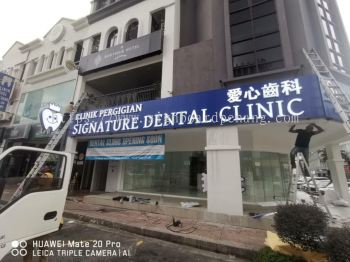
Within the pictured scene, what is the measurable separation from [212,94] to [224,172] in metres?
3.18

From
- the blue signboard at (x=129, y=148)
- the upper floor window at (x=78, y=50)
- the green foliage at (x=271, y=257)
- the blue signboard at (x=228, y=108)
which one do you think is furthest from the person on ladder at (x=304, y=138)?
the upper floor window at (x=78, y=50)

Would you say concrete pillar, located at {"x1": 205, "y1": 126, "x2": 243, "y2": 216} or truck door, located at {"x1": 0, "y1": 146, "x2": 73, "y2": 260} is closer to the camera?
truck door, located at {"x1": 0, "y1": 146, "x2": 73, "y2": 260}

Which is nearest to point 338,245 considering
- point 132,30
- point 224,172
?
point 224,172

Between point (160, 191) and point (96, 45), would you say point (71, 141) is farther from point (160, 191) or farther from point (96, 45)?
point (96, 45)

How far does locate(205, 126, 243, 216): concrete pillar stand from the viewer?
6.84 metres

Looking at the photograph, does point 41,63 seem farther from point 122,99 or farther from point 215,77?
point 215,77

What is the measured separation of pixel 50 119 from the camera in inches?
479

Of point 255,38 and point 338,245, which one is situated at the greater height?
point 255,38

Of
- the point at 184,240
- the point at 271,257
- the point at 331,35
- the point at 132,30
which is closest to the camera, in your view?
the point at 271,257

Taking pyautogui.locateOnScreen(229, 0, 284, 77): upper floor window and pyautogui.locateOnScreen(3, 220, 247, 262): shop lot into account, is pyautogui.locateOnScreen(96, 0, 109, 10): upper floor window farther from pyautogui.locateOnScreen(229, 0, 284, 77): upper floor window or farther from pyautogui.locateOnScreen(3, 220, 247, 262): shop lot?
pyautogui.locateOnScreen(3, 220, 247, 262): shop lot

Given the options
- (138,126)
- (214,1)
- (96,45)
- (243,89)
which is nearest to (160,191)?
(138,126)

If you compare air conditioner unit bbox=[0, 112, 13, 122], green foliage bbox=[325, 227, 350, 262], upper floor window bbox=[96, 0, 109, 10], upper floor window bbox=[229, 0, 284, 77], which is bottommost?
green foliage bbox=[325, 227, 350, 262]

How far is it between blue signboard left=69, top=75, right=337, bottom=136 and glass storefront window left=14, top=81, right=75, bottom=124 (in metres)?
5.44

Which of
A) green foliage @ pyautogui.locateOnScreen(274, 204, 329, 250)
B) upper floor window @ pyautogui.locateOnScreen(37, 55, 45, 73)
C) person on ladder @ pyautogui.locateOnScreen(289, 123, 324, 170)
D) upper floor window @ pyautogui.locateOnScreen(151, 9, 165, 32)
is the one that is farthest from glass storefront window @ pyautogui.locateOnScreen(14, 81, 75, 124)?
green foliage @ pyautogui.locateOnScreen(274, 204, 329, 250)
